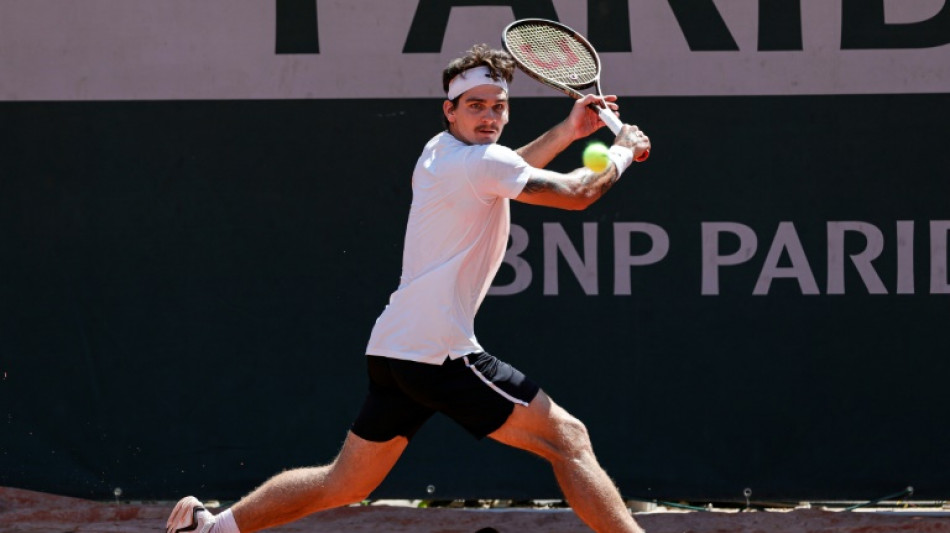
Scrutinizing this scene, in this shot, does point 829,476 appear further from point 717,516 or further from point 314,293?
point 314,293

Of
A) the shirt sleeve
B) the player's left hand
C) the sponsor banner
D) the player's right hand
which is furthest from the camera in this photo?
the sponsor banner

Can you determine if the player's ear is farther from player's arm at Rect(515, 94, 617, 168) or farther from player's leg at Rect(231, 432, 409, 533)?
player's leg at Rect(231, 432, 409, 533)

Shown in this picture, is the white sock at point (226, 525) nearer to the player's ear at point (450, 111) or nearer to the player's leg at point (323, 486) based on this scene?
the player's leg at point (323, 486)

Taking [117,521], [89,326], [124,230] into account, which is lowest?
[117,521]

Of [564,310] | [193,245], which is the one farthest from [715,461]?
[193,245]

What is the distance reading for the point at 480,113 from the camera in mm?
3836

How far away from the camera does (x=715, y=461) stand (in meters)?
5.21

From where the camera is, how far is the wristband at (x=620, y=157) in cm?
374

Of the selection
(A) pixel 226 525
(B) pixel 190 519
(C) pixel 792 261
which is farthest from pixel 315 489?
(C) pixel 792 261

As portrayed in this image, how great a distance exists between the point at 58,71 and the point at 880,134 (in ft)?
9.71

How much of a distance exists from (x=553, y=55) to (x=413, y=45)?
3.45 ft

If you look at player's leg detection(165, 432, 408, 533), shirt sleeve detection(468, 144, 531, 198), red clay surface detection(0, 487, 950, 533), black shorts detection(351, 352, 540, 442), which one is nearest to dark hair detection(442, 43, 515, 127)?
shirt sleeve detection(468, 144, 531, 198)

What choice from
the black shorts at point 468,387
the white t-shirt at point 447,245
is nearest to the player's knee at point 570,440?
the black shorts at point 468,387

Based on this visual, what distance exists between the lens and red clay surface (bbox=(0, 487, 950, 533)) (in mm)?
5133
